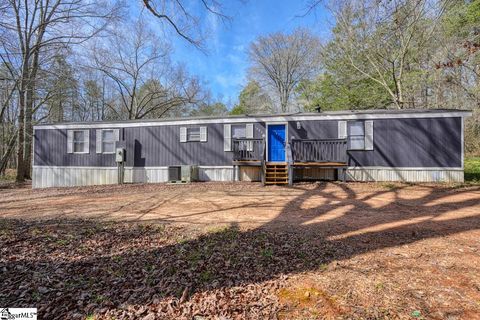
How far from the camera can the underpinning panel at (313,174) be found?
11273mm

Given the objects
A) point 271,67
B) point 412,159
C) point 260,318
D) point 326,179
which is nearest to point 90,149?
point 326,179

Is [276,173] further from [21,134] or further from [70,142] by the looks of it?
[21,134]

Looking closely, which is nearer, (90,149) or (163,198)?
(163,198)

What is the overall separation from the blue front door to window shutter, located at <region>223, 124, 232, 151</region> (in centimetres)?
191

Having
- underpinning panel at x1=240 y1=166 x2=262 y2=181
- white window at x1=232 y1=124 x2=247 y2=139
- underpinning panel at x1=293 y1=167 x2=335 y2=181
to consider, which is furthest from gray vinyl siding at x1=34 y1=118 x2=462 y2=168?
underpinning panel at x1=293 y1=167 x2=335 y2=181

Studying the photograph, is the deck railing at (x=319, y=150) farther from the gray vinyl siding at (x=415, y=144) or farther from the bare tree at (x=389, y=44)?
the bare tree at (x=389, y=44)

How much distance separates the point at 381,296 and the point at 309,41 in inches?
1083

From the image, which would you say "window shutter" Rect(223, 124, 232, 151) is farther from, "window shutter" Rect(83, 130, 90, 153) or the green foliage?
the green foliage

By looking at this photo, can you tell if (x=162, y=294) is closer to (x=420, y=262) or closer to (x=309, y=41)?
(x=420, y=262)

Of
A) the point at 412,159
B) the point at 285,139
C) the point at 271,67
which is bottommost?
the point at 412,159

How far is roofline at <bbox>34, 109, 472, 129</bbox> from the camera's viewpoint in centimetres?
1023

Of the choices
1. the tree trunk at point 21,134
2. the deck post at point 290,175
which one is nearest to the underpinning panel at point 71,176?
the tree trunk at point 21,134

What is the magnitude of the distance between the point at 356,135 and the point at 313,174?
2551 millimetres

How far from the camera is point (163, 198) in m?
8.13
